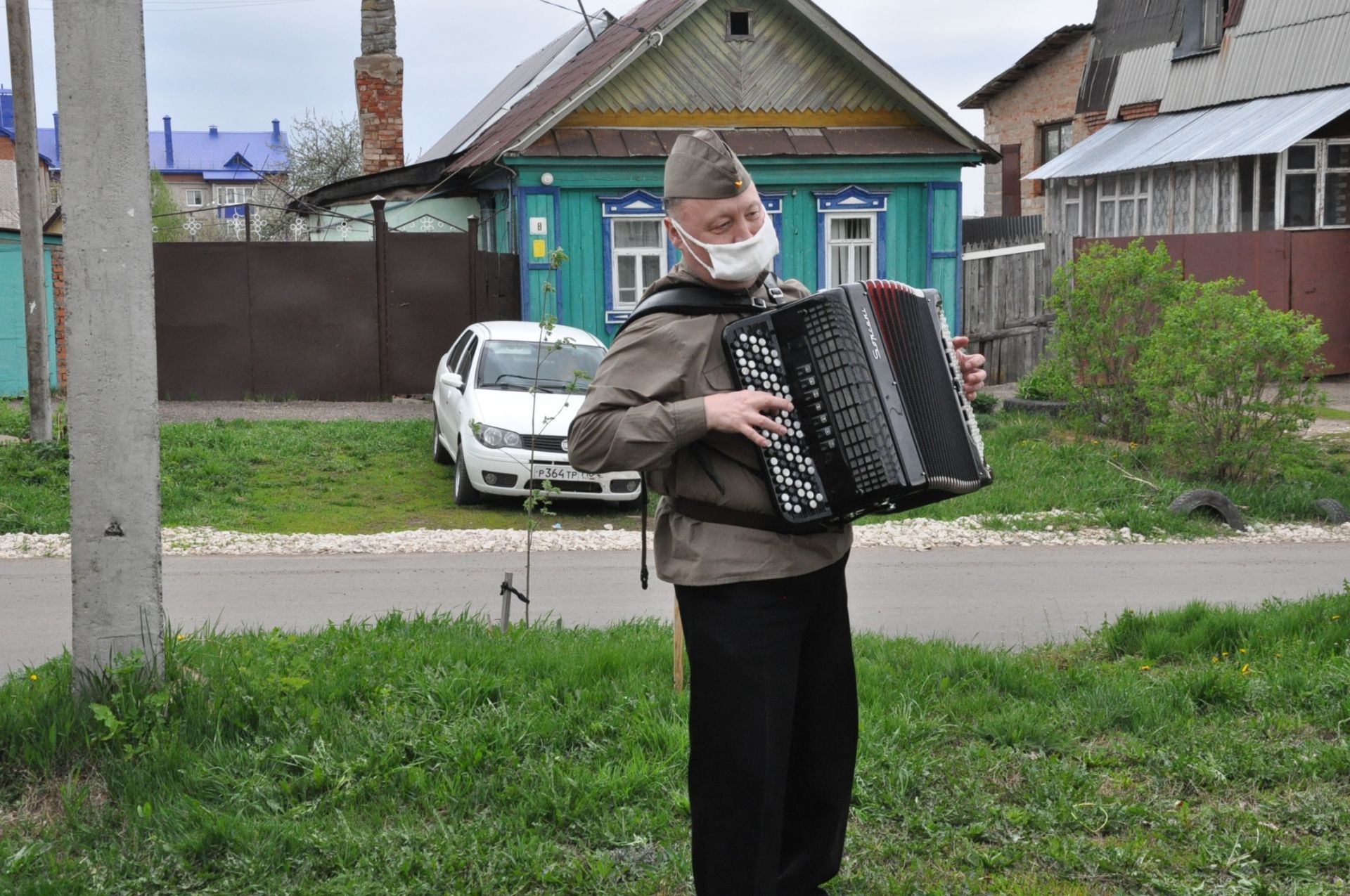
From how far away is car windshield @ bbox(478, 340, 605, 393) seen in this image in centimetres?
1241

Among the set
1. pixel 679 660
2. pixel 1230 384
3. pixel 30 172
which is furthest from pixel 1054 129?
pixel 679 660

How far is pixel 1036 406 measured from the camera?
15195 millimetres

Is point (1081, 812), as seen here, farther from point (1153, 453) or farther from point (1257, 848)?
point (1153, 453)

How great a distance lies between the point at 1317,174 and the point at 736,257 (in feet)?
70.3

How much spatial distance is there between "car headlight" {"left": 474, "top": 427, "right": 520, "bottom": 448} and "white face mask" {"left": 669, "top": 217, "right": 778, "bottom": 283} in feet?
26.4

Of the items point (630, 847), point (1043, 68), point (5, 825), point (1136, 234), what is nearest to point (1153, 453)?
point (630, 847)

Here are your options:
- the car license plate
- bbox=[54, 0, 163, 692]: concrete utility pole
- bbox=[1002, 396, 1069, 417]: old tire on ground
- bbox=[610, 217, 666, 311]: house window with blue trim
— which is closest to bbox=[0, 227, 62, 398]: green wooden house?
bbox=[610, 217, 666, 311]: house window with blue trim

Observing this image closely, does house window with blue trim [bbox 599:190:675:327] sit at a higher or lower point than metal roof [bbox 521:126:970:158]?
lower

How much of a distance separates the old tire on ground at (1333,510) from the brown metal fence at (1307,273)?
1003 cm

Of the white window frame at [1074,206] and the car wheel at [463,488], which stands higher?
the white window frame at [1074,206]

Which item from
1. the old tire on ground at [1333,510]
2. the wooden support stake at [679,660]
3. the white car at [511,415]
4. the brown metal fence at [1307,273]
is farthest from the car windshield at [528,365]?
the brown metal fence at [1307,273]

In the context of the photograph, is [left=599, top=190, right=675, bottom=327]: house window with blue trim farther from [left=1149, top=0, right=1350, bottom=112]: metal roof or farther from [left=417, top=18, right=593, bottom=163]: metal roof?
[left=1149, top=0, right=1350, bottom=112]: metal roof

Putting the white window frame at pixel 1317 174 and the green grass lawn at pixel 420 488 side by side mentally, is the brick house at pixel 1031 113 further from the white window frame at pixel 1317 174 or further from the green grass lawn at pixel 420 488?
the green grass lawn at pixel 420 488

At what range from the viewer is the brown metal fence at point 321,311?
1847cm
